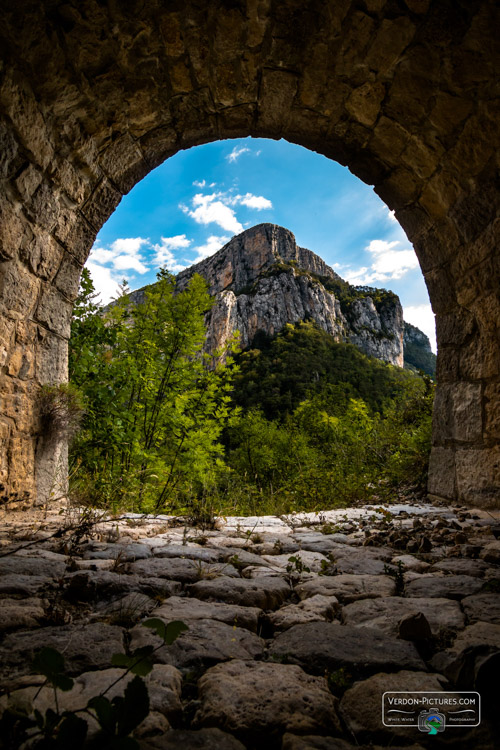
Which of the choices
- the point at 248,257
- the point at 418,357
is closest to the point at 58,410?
the point at 248,257

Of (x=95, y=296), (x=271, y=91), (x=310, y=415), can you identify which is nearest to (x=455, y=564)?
(x=271, y=91)

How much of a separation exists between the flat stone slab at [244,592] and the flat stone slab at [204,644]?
0.23 meters

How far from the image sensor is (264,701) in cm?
85

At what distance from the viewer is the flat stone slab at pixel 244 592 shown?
1.45m

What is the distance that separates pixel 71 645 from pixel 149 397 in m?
3.24

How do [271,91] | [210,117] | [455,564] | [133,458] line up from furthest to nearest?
1. [133,458]
2. [210,117]
3. [271,91]
4. [455,564]

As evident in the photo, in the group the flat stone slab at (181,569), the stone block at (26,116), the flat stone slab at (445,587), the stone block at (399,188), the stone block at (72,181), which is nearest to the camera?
the flat stone slab at (445,587)

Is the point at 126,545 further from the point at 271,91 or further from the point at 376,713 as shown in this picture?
the point at 271,91

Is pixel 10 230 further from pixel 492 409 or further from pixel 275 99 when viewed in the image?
pixel 492 409

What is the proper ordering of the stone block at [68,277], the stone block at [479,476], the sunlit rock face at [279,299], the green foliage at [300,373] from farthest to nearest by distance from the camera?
the sunlit rock face at [279,299], the green foliage at [300,373], the stone block at [68,277], the stone block at [479,476]

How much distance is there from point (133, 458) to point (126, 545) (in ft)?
5.90

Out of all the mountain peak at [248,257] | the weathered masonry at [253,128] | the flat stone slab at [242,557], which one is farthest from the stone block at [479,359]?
the mountain peak at [248,257]

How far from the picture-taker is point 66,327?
3.16 m

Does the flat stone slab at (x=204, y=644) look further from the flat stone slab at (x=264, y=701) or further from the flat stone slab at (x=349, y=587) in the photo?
the flat stone slab at (x=349, y=587)
